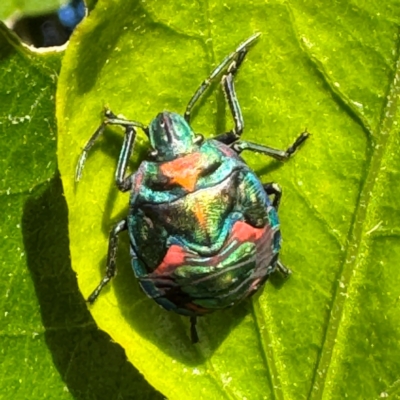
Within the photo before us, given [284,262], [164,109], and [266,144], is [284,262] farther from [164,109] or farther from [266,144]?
[164,109]

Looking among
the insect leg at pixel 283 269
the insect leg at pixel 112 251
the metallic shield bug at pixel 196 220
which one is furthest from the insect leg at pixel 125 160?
the insect leg at pixel 283 269

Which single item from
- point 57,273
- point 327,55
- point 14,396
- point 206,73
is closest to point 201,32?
point 206,73

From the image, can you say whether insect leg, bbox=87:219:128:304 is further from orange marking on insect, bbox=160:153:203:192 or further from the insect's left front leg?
the insect's left front leg

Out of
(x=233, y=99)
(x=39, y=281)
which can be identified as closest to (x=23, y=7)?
(x=39, y=281)

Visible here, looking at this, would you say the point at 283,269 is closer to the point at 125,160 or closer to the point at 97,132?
the point at 125,160

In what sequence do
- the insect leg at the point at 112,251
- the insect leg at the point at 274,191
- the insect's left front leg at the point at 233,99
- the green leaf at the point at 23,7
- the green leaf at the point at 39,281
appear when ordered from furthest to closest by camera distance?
the green leaf at the point at 23,7, the green leaf at the point at 39,281, the insect leg at the point at 112,251, the insect leg at the point at 274,191, the insect's left front leg at the point at 233,99

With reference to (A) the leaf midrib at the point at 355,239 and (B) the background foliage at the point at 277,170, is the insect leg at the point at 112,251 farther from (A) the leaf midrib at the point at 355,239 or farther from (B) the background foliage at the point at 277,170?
(A) the leaf midrib at the point at 355,239

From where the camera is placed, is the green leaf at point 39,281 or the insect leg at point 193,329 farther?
the green leaf at point 39,281
